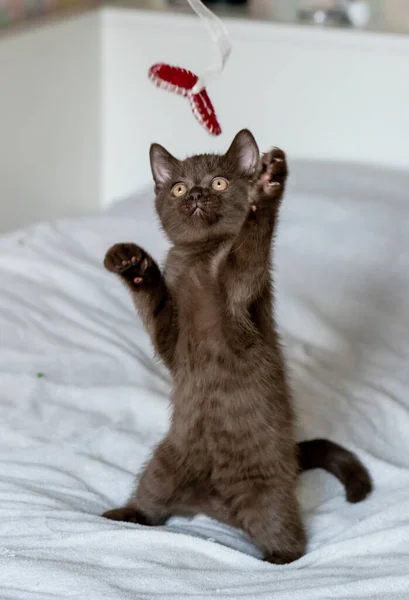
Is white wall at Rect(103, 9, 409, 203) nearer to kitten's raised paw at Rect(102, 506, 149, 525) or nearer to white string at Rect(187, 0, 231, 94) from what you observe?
white string at Rect(187, 0, 231, 94)

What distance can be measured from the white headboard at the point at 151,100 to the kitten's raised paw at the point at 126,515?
1540mm

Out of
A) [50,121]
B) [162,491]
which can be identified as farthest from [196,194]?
[50,121]

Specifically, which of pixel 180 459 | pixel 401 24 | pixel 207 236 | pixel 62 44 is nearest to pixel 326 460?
pixel 180 459

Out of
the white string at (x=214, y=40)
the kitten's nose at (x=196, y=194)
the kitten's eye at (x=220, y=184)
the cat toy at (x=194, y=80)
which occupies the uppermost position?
the white string at (x=214, y=40)

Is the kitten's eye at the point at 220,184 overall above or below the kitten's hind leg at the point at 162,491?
above

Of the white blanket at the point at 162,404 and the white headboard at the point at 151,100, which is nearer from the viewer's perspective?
the white blanket at the point at 162,404

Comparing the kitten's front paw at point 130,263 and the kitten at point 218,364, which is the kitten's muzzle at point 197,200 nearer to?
the kitten at point 218,364

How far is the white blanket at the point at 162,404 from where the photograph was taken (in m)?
1.21

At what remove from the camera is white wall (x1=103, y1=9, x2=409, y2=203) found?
2502mm

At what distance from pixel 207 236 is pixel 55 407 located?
1.95 feet

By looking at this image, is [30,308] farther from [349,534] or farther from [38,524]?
[349,534]

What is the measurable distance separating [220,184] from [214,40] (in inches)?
8.7

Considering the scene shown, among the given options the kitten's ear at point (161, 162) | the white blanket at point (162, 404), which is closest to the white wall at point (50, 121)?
the white blanket at point (162, 404)

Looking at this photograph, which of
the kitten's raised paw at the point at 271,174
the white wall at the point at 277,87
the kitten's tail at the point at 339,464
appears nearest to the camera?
the kitten's raised paw at the point at 271,174
